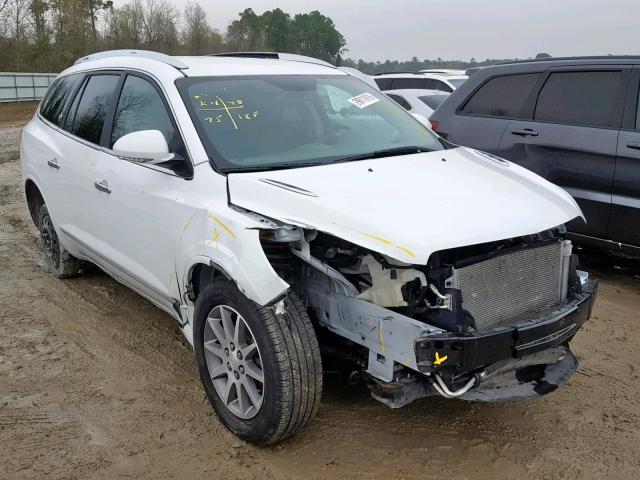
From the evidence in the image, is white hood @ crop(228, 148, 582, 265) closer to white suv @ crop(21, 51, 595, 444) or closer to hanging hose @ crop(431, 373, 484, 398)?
white suv @ crop(21, 51, 595, 444)

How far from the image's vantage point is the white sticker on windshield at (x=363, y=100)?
13.7ft

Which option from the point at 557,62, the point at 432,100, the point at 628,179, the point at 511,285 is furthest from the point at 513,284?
the point at 432,100

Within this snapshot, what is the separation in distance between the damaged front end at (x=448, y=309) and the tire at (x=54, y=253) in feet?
9.72

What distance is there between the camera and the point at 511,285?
116 inches

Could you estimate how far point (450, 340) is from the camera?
266cm

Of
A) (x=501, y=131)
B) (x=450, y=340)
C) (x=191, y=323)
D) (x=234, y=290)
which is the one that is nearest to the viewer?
(x=450, y=340)

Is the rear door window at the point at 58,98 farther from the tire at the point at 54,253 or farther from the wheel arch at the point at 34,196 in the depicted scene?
the tire at the point at 54,253

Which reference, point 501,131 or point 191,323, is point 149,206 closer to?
point 191,323

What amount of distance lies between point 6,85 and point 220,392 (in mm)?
31493

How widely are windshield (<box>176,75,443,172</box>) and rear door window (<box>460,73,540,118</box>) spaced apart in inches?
81.2

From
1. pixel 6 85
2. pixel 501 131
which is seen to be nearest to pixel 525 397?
pixel 501 131

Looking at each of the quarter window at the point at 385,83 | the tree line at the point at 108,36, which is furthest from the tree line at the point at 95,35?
the quarter window at the point at 385,83

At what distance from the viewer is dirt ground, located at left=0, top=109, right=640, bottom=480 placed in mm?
3010

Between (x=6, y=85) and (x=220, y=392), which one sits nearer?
(x=220, y=392)
